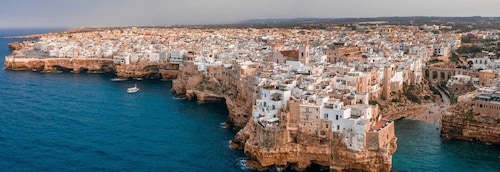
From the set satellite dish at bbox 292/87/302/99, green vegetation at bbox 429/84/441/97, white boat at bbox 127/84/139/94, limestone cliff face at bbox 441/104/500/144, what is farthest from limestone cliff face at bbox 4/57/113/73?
limestone cliff face at bbox 441/104/500/144

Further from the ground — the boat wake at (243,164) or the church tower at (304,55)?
the church tower at (304,55)

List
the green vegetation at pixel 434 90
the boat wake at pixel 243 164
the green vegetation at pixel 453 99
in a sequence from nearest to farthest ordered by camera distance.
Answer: the boat wake at pixel 243 164 → the green vegetation at pixel 453 99 → the green vegetation at pixel 434 90

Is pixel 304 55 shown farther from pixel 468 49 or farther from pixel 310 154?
pixel 468 49

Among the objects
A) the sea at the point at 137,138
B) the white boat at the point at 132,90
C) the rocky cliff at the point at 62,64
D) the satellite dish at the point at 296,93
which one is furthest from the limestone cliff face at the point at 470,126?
the rocky cliff at the point at 62,64

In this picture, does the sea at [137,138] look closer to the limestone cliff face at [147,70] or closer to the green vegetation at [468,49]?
the limestone cliff face at [147,70]

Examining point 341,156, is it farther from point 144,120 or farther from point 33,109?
point 33,109

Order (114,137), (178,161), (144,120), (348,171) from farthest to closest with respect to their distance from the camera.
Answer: (144,120) → (114,137) → (178,161) → (348,171)

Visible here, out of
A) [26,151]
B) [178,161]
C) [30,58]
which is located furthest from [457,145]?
[30,58]
